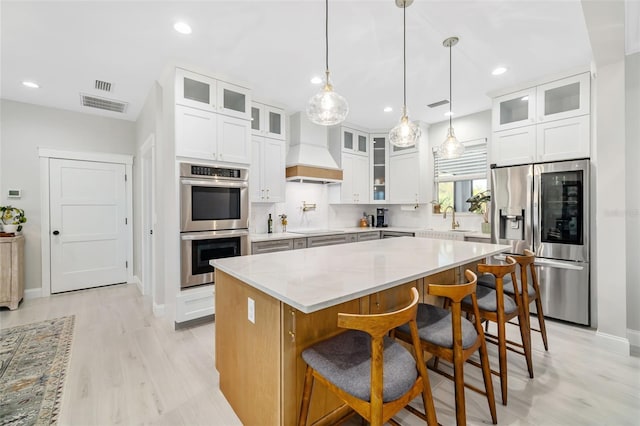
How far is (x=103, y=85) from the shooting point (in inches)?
136

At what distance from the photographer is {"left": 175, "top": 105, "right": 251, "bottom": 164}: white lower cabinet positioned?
2.98 m

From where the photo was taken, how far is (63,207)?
428cm

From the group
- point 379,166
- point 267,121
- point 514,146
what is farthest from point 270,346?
point 379,166

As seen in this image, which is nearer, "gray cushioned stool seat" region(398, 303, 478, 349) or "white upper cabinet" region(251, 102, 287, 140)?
"gray cushioned stool seat" region(398, 303, 478, 349)

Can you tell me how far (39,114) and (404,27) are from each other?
16.6 ft

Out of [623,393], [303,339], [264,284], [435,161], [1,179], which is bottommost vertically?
[623,393]

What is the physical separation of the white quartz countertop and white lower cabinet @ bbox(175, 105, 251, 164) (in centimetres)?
165

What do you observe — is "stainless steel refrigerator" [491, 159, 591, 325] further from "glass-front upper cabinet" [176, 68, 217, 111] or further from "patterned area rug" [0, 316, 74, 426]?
"patterned area rug" [0, 316, 74, 426]

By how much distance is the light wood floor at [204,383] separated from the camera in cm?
177

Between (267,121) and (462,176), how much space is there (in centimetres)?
329

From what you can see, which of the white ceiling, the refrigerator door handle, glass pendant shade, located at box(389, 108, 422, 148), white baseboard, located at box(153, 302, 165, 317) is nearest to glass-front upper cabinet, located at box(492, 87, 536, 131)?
the white ceiling

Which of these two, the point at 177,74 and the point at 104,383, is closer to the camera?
the point at 104,383

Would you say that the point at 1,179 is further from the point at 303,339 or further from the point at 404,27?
the point at 404,27

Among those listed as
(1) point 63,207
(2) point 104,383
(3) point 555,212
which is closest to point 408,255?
(3) point 555,212
